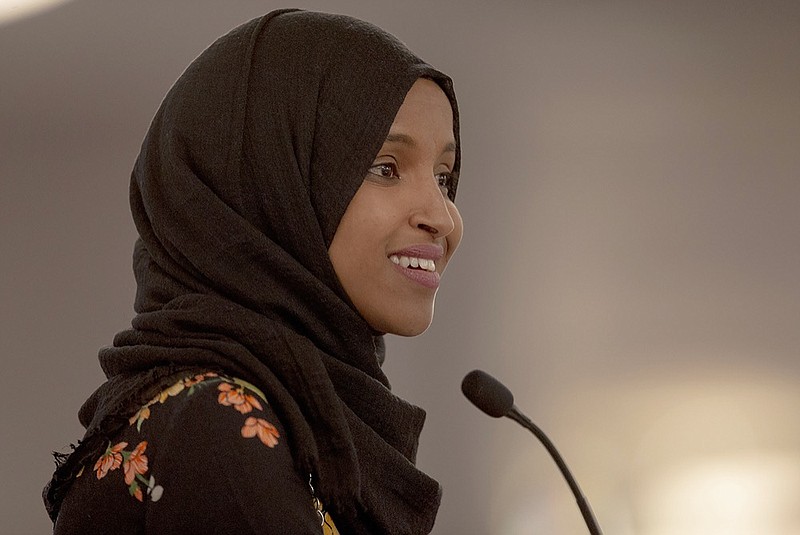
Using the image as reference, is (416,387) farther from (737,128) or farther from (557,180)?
(737,128)

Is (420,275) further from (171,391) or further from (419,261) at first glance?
(171,391)

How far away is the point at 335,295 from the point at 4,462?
67.1 inches

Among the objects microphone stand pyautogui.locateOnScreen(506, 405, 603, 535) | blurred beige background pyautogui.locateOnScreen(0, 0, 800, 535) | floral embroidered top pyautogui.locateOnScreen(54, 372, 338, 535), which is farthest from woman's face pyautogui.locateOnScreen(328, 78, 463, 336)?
blurred beige background pyautogui.locateOnScreen(0, 0, 800, 535)

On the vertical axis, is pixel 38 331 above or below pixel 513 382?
below

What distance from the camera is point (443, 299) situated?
252cm

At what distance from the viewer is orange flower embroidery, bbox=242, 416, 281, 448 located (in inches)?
29.1

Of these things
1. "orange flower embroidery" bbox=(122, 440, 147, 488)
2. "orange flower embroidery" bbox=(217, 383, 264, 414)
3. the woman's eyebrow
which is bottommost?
"orange flower embroidery" bbox=(122, 440, 147, 488)

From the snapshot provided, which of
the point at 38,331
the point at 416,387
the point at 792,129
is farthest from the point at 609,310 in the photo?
the point at 38,331

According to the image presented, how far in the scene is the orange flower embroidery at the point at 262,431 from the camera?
0.74 m

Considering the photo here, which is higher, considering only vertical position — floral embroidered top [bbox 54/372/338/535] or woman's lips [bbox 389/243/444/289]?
woman's lips [bbox 389/243/444/289]

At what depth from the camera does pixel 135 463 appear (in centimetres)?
76

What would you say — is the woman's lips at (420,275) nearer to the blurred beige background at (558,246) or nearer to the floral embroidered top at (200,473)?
the floral embroidered top at (200,473)

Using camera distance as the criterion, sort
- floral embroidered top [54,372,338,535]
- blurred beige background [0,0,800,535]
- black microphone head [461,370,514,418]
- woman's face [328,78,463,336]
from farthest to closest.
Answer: blurred beige background [0,0,800,535], black microphone head [461,370,514,418], woman's face [328,78,463,336], floral embroidered top [54,372,338,535]

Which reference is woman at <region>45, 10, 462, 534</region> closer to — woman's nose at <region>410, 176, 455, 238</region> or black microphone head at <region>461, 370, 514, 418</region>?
woman's nose at <region>410, 176, 455, 238</region>
